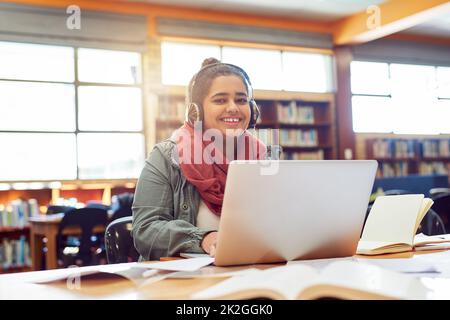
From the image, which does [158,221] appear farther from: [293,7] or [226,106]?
[293,7]

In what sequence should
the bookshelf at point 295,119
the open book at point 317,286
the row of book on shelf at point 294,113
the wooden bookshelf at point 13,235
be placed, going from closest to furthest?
the open book at point 317,286 < the wooden bookshelf at point 13,235 < the bookshelf at point 295,119 < the row of book on shelf at point 294,113

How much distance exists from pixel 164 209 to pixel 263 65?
21.3 ft

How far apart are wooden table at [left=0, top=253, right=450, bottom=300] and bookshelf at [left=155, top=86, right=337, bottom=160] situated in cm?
594

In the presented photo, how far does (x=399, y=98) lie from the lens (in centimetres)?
886

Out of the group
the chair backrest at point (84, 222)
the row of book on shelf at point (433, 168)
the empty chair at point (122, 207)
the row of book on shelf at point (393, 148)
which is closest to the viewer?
the chair backrest at point (84, 222)

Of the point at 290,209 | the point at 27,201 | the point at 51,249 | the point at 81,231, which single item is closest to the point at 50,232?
the point at 51,249

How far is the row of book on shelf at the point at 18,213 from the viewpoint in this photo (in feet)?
18.4

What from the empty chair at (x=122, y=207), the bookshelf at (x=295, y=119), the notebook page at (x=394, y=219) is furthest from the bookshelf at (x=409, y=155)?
the notebook page at (x=394, y=219)

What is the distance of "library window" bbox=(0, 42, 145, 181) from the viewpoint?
6121 millimetres

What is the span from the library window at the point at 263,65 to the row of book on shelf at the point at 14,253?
2.71m

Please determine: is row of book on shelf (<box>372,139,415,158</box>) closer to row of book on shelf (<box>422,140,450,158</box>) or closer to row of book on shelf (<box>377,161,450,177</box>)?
row of book on shelf (<box>377,161,450,177</box>)

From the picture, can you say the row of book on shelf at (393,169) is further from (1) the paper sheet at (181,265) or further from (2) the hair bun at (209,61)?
(1) the paper sheet at (181,265)
